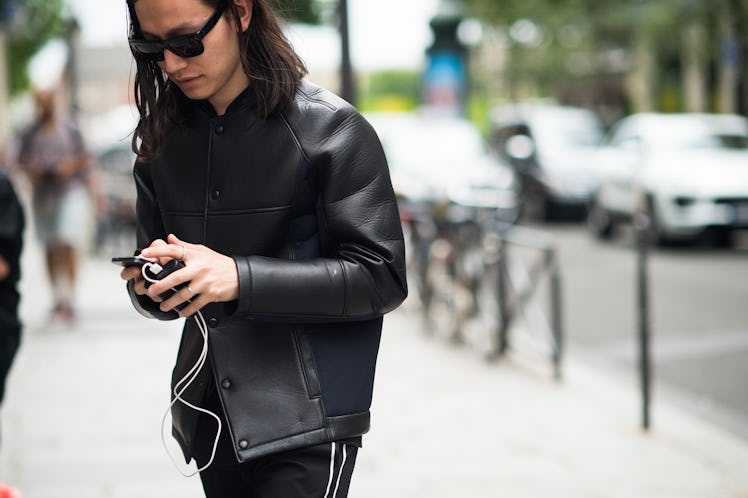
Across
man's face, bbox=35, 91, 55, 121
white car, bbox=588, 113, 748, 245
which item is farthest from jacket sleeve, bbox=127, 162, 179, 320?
white car, bbox=588, 113, 748, 245

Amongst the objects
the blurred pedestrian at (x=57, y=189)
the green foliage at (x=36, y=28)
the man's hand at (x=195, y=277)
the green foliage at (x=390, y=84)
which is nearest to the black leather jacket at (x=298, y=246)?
the man's hand at (x=195, y=277)

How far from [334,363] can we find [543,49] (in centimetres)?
4747

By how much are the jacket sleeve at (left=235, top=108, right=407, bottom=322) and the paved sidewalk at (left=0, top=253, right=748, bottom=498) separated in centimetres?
298

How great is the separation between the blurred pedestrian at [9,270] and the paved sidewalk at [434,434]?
156cm

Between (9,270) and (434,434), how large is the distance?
3.12 metres

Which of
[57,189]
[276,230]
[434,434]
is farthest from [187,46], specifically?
[57,189]

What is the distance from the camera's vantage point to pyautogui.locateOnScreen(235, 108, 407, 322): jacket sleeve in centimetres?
227

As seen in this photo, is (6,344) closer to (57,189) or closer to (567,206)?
(57,189)

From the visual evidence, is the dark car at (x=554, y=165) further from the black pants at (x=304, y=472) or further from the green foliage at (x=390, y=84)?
the green foliage at (x=390, y=84)

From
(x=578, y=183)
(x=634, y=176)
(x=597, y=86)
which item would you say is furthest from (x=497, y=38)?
(x=634, y=176)

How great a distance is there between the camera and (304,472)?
2398mm

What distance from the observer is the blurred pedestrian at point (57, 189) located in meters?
10.0

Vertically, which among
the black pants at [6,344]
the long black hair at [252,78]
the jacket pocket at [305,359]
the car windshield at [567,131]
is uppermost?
the long black hair at [252,78]

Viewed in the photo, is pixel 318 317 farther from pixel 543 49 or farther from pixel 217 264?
pixel 543 49
